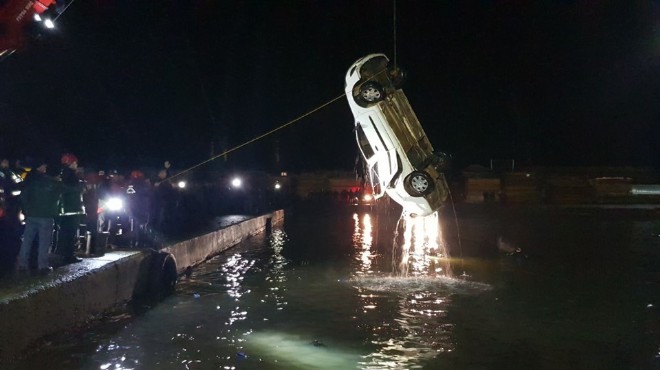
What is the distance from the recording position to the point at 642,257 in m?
16.4

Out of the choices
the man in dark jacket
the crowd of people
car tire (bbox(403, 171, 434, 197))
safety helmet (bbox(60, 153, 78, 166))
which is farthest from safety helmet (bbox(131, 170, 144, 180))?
car tire (bbox(403, 171, 434, 197))

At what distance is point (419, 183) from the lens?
12.5m

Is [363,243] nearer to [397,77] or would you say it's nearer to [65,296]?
[397,77]

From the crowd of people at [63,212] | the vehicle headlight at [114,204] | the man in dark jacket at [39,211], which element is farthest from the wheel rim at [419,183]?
the vehicle headlight at [114,204]

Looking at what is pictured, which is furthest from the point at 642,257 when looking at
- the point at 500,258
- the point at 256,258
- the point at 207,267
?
the point at 207,267

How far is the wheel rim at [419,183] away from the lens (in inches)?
489

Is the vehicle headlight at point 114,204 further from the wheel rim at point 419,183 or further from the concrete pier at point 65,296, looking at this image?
the wheel rim at point 419,183

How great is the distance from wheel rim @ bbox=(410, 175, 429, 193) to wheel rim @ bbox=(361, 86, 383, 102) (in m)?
1.73

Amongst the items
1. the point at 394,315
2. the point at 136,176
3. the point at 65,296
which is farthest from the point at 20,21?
the point at 394,315

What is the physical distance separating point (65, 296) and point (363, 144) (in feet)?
22.7

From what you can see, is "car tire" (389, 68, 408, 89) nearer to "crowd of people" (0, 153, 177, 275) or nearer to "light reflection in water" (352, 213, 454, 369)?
"light reflection in water" (352, 213, 454, 369)

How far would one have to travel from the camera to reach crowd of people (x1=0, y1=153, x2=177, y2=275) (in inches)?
364

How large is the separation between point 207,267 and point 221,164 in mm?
36982

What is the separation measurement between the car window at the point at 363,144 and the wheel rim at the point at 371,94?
0.95 metres
